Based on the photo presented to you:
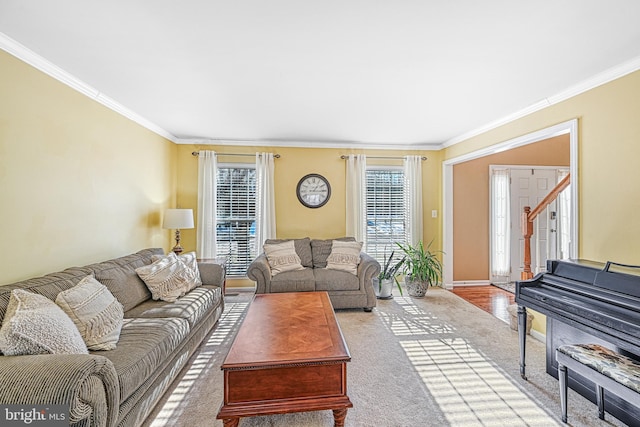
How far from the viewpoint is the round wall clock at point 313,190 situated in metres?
4.84

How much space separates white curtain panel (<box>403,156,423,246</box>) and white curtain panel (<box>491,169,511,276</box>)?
134cm

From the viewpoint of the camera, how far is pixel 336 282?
377 cm

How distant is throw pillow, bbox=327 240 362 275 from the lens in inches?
156

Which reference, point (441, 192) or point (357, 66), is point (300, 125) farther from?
point (441, 192)

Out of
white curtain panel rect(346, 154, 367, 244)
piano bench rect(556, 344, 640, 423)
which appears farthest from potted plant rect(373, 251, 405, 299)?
piano bench rect(556, 344, 640, 423)

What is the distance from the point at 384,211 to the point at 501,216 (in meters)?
2.09

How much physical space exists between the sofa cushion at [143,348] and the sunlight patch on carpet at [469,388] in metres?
1.93

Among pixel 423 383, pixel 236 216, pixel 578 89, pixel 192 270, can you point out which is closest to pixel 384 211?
pixel 236 216

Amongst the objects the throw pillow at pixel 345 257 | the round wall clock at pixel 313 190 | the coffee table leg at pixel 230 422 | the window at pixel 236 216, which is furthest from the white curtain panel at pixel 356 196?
the coffee table leg at pixel 230 422

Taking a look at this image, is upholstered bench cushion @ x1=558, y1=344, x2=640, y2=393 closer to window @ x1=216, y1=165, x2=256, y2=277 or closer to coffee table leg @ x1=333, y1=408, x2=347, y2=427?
coffee table leg @ x1=333, y1=408, x2=347, y2=427

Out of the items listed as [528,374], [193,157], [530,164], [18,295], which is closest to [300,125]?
[193,157]

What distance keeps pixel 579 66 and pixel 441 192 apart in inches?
112

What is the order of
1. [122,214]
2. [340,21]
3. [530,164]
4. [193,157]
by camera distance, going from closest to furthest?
[340,21], [122,214], [193,157], [530,164]

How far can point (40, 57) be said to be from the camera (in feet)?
7.10
